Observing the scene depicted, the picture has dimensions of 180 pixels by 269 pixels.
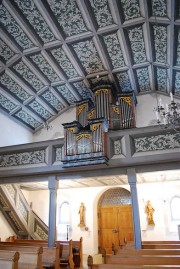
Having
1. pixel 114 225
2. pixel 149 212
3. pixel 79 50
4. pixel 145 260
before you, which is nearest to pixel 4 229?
pixel 114 225

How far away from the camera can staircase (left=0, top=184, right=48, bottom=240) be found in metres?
9.84

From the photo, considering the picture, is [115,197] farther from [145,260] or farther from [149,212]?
[145,260]

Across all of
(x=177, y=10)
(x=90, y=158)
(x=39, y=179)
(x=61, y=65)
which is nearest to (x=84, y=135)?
(x=90, y=158)

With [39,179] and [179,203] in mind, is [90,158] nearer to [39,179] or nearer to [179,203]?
[39,179]

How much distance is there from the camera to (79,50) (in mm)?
8438

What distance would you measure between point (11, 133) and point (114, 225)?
6.86m

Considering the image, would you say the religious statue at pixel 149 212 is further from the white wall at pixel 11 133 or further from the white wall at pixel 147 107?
the white wall at pixel 11 133

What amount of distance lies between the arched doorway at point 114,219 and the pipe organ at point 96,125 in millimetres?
4813

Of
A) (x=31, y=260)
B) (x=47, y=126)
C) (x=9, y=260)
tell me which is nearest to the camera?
(x=9, y=260)

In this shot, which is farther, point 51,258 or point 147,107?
point 147,107

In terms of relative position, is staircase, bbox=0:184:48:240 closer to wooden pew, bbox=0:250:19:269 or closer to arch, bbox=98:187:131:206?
arch, bbox=98:187:131:206

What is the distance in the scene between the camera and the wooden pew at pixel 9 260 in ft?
15.6

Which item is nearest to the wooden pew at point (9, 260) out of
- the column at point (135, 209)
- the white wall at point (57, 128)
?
the column at point (135, 209)

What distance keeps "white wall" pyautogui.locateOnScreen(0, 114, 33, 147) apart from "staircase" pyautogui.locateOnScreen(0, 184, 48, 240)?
1882mm
